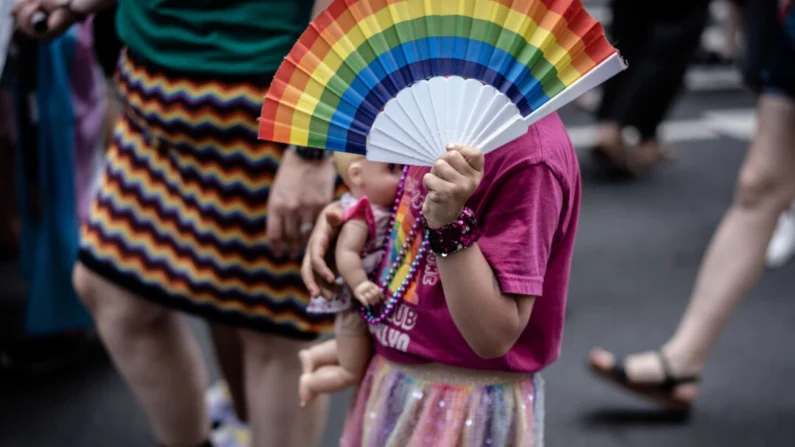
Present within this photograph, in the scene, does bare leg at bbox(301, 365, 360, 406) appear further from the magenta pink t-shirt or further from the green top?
the green top

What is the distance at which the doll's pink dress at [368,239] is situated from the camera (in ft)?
3.53

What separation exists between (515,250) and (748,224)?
1.34 metres

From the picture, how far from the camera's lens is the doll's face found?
3.49ft

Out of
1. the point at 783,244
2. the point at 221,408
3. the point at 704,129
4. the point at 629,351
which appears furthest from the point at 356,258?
the point at 704,129

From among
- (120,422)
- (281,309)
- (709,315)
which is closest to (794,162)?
(709,315)

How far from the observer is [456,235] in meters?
0.91

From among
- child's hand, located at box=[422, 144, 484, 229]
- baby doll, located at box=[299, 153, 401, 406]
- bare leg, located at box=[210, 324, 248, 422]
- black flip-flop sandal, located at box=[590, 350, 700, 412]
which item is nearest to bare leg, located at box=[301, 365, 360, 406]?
baby doll, located at box=[299, 153, 401, 406]

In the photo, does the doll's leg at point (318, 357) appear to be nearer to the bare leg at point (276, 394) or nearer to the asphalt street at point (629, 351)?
the bare leg at point (276, 394)

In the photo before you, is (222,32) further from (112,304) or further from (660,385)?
(660,385)

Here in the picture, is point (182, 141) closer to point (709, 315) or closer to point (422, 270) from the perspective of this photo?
point (422, 270)

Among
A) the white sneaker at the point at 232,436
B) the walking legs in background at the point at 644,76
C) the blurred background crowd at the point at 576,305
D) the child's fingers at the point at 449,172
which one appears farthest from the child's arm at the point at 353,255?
the walking legs in background at the point at 644,76

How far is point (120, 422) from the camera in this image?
2225mm

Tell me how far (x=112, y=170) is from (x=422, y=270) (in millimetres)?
745

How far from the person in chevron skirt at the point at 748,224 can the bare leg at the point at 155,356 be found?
3.45ft
